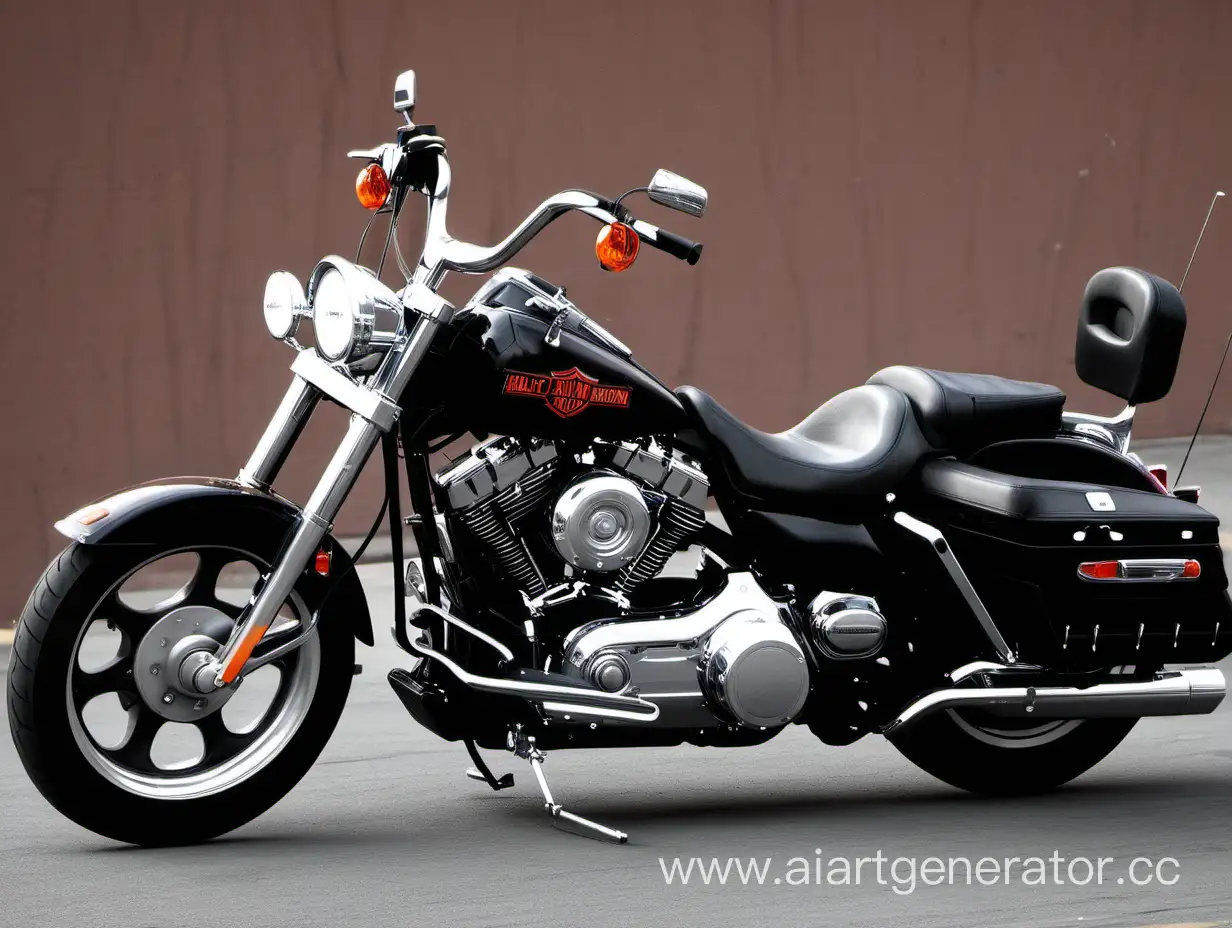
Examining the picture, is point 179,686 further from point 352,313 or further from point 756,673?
point 756,673

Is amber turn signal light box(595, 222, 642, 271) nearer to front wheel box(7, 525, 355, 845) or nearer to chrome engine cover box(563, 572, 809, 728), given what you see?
chrome engine cover box(563, 572, 809, 728)

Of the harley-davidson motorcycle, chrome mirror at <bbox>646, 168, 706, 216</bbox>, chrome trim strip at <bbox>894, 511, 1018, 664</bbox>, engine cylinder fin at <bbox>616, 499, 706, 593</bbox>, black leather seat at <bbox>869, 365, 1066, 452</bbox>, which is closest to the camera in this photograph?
chrome mirror at <bbox>646, 168, 706, 216</bbox>

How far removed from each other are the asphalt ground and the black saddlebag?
0.50 metres

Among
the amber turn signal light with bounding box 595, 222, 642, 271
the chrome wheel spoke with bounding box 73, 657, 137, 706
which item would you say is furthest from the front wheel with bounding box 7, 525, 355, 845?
the amber turn signal light with bounding box 595, 222, 642, 271

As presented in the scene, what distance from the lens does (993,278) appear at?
10.6m

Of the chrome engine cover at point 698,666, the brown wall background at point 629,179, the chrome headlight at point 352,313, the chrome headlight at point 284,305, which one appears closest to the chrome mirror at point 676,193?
the chrome headlight at point 352,313

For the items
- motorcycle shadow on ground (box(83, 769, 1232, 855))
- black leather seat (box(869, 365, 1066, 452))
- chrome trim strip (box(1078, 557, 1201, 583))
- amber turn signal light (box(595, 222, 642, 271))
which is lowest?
motorcycle shadow on ground (box(83, 769, 1232, 855))

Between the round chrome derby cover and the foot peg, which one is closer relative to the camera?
the round chrome derby cover

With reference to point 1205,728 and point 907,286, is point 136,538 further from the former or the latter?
point 907,286

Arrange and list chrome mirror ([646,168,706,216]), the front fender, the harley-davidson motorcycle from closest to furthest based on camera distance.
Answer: chrome mirror ([646,168,706,216])
the front fender
the harley-davidson motorcycle

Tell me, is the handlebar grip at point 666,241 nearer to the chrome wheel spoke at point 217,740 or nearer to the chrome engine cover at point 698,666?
the chrome engine cover at point 698,666

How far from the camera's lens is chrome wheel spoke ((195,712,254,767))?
4.72 metres

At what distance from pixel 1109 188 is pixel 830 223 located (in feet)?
6.46

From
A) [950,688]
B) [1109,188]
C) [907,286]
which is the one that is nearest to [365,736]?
[950,688]
